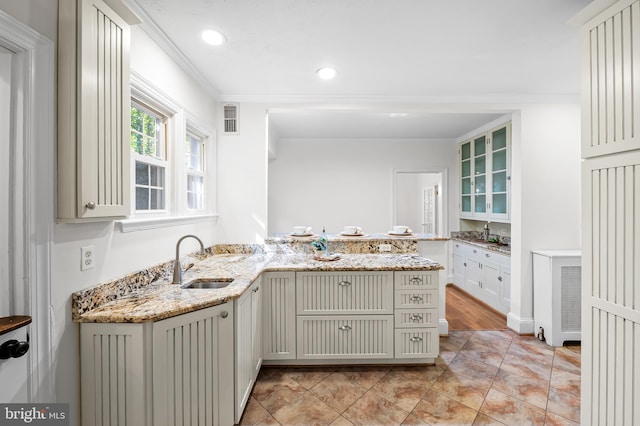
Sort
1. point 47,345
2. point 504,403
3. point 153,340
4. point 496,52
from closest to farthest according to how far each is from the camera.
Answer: point 47,345, point 153,340, point 504,403, point 496,52

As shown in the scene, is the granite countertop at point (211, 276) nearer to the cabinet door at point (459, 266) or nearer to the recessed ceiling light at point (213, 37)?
the recessed ceiling light at point (213, 37)

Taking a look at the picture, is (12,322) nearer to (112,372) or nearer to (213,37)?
(112,372)

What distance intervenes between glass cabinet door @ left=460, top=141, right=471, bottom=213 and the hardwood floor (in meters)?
1.45

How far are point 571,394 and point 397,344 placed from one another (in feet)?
4.13

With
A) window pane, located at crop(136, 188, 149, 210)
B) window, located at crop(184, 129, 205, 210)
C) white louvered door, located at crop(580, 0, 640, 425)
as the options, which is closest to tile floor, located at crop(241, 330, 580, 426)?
white louvered door, located at crop(580, 0, 640, 425)

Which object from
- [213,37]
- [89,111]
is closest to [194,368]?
[89,111]

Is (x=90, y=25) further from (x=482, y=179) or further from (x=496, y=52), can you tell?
(x=482, y=179)

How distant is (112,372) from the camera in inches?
54.7

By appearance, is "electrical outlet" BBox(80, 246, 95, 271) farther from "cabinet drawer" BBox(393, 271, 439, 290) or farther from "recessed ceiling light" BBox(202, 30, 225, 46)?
"cabinet drawer" BBox(393, 271, 439, 290)

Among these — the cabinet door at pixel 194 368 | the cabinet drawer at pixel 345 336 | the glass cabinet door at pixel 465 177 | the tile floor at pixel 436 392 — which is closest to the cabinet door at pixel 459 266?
the glass cabinet door at pixel 465 177

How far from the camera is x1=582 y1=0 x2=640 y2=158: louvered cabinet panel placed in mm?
1349

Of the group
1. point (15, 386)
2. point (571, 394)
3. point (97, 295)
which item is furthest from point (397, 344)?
point (15, 386)

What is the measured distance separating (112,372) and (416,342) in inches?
83.2

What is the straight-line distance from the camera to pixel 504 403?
202cm
